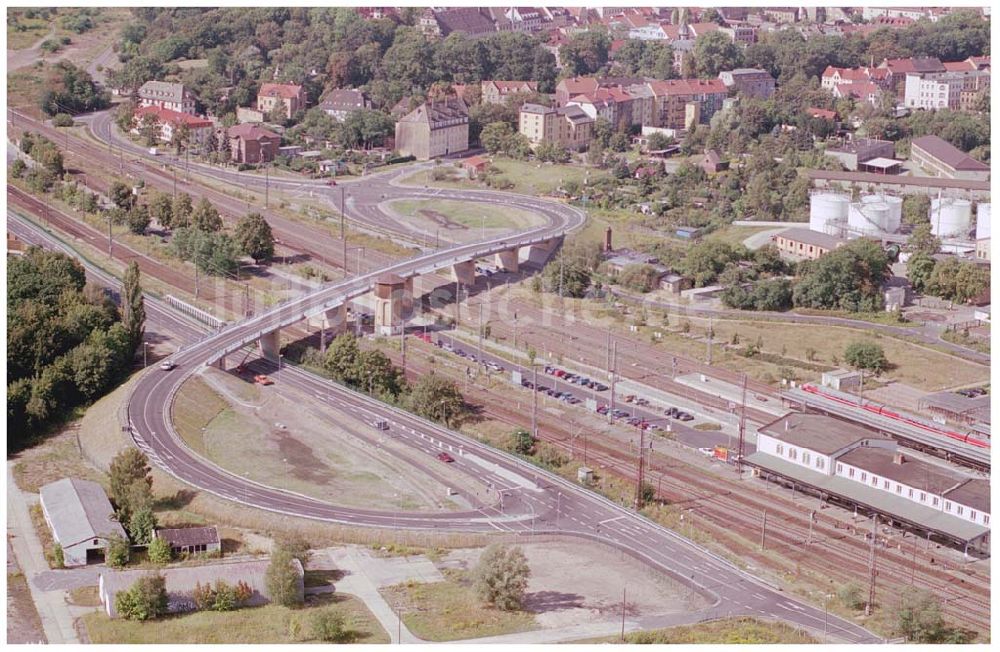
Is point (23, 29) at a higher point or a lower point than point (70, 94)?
higher

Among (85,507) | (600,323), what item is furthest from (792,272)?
(85,507)

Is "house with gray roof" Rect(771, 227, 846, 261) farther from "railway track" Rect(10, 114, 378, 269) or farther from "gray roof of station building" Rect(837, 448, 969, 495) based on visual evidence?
"gray roof of station building" Rect(837, 448, 969, 495)

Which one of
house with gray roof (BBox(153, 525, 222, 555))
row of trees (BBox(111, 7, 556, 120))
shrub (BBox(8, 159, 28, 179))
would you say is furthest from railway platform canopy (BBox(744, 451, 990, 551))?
Answer: row of trees (BBox(111, 7, 556, 120))

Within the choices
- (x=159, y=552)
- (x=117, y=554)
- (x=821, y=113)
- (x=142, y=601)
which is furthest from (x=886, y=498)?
(x=821, y=113)

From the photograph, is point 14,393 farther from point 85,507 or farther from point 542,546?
point 542,546

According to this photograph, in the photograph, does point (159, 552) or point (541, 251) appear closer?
point (159, 552)

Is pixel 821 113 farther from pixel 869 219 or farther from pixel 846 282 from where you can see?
pixel 846 282

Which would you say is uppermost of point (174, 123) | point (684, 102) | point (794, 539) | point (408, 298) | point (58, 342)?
point (684, 102)

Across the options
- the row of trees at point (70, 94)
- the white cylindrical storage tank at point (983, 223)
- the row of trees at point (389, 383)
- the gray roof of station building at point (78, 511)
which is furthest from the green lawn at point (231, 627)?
the row of trees at point (70, 94)
